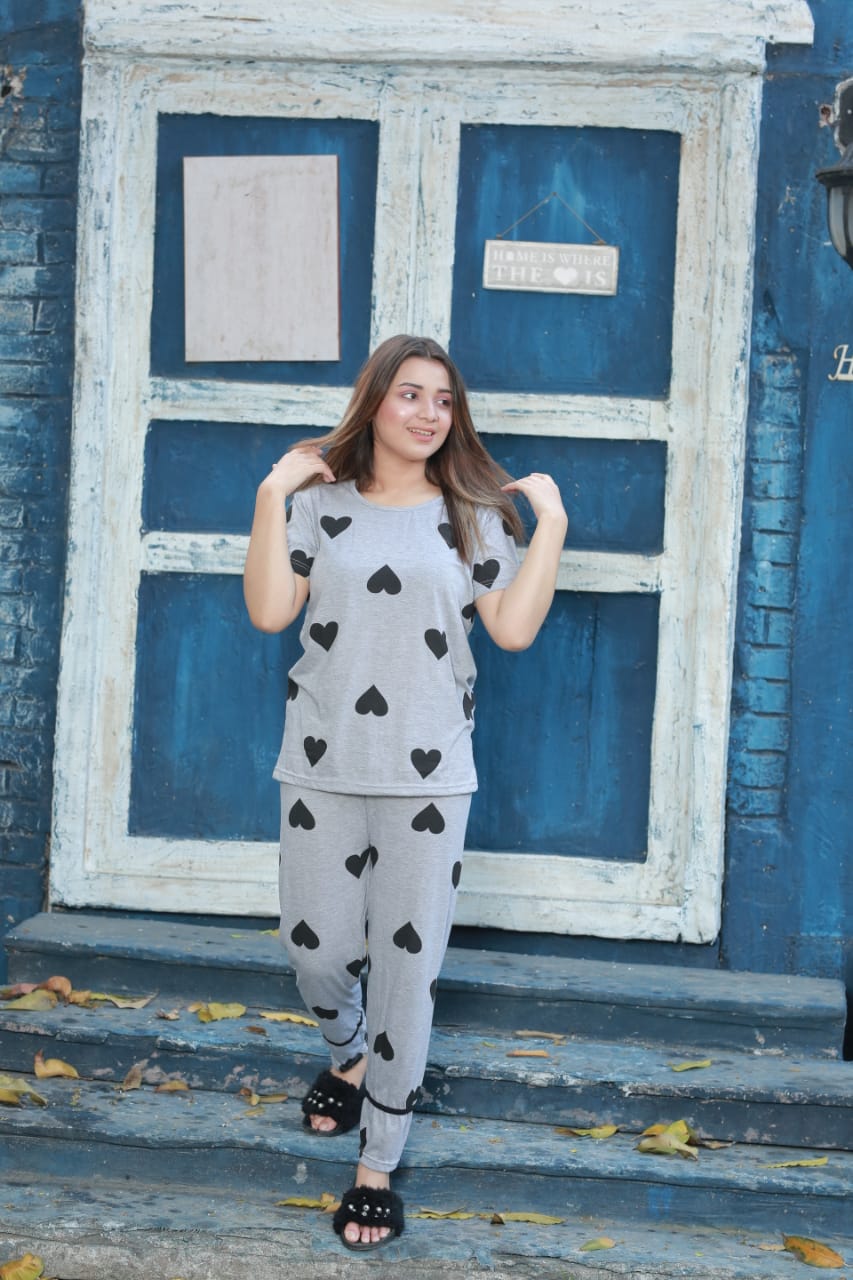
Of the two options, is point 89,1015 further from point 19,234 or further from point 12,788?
point 19,234

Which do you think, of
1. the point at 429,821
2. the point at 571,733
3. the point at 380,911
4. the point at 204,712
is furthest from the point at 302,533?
the point at 571,733

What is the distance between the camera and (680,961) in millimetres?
4277

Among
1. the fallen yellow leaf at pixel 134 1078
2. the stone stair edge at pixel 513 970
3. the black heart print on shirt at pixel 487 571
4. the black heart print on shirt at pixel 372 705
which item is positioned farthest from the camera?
the stone stair edge at pixel 513 970

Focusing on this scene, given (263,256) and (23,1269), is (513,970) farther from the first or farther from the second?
(263,256)

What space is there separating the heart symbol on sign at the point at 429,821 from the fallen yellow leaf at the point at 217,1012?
1092mm

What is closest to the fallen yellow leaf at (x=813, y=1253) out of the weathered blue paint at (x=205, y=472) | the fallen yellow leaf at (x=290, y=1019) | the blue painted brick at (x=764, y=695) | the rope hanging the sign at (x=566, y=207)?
the fallen yellow leaf at (x=290, y=1019)

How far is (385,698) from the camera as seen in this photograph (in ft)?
10.7

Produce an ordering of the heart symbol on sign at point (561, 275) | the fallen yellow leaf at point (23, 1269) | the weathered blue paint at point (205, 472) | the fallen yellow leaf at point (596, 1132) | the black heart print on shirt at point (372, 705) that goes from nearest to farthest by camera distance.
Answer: the fallen yellow leaf at point (23, 1269)
the black heart print on shirt at point (372, 705)
the fallen yellow leaf at point (596, 1132)
the heart symbol on sign at point (561, 275)
the weathered blue paint at point (205, 472)

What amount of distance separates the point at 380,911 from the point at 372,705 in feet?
1.47

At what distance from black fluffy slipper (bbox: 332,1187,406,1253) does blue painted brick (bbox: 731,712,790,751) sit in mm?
1633

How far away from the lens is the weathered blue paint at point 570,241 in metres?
4.22

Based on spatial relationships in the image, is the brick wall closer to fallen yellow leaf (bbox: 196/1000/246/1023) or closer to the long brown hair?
fallen yellow leaf (bbox: 196/1000/246/1023)

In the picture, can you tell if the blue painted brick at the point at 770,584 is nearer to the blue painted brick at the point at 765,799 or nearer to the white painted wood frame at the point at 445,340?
the white painted wood frame at the point at 445,340

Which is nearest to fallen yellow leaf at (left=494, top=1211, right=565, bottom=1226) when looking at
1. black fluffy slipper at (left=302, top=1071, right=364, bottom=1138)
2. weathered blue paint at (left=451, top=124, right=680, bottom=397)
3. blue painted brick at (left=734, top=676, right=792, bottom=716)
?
black fluffy slipper at (left=302, top=1071, right=364, bottom=1138)
